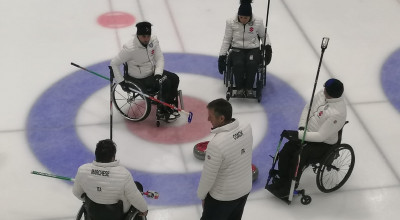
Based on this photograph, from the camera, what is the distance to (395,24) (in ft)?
28.6

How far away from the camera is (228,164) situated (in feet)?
13.4

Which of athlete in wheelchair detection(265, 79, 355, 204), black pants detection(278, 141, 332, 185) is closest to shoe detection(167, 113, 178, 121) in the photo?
athlete in wheelchair detection(265, 79, 355, 204)

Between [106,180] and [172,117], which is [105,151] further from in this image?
[172,117]

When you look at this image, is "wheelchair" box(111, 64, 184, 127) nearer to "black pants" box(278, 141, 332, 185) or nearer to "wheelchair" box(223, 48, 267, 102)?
"wheelchair" box(223, 48, 267, 102)

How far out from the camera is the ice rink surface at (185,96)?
5539mm

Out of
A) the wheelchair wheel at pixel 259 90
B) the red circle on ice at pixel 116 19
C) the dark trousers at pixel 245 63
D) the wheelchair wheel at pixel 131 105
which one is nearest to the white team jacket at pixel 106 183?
the wheelchair wheel at pixel 131 105

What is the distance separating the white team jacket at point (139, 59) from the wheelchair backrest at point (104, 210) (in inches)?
83.5

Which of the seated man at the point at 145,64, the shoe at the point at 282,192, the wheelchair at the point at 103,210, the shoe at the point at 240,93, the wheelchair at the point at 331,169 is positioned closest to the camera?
the wheelchair at the point at 103,210

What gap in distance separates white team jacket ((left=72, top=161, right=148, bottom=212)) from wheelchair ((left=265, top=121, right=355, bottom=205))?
1.69 m

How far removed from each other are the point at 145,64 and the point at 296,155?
1871 mm

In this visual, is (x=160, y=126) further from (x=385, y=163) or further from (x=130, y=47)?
(x=385, y=163)

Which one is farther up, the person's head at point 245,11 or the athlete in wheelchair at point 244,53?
the person's head at point 245,11

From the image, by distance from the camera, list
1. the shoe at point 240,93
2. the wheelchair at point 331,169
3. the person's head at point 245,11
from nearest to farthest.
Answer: the wheelchair at point 331,169 < the person's head at point 245,11 < the shoe at point 240,93

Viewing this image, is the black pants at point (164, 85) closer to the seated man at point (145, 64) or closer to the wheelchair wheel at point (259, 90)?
the seated man at point (145, 64)
